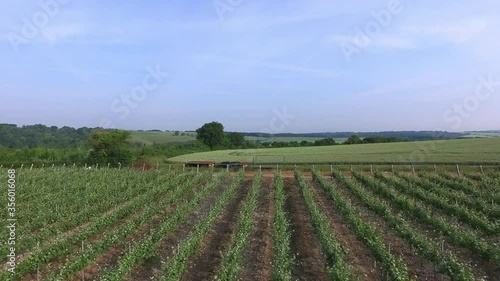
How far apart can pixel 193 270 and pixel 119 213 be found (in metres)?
7.02

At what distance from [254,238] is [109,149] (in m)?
35.3

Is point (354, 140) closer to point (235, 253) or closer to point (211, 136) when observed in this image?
point (211, 136)

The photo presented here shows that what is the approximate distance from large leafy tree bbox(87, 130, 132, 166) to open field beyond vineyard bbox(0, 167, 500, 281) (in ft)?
68.4

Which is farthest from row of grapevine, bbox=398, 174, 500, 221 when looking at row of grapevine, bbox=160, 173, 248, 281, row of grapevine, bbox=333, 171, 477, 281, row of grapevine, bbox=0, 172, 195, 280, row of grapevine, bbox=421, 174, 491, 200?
row of grapevine, bbox=0, 172, 195, 280

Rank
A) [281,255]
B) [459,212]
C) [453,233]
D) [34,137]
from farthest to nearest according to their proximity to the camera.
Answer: [34,137] < [459,212] < [453,233] < [281,255]

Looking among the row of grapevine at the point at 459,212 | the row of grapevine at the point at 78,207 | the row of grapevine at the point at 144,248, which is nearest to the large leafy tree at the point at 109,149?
the row of grapevine at the point at 78,207

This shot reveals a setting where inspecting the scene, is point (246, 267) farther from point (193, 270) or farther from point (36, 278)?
point (36, 278)

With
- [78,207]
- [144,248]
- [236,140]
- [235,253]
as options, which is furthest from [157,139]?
[235,253]

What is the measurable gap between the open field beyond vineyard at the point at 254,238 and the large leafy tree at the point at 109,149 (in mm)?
20855

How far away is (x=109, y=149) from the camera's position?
4575 centimetres

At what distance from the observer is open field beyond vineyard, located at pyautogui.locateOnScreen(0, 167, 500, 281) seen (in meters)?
10.5

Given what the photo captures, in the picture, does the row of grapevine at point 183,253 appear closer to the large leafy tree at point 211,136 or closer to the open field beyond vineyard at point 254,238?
the open field beyond vineyard at point 254,238

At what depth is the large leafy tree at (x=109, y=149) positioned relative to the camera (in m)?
44.5

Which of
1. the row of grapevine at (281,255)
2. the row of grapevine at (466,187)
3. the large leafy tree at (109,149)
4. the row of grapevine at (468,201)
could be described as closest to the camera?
the row of grapevine at (281,255)
